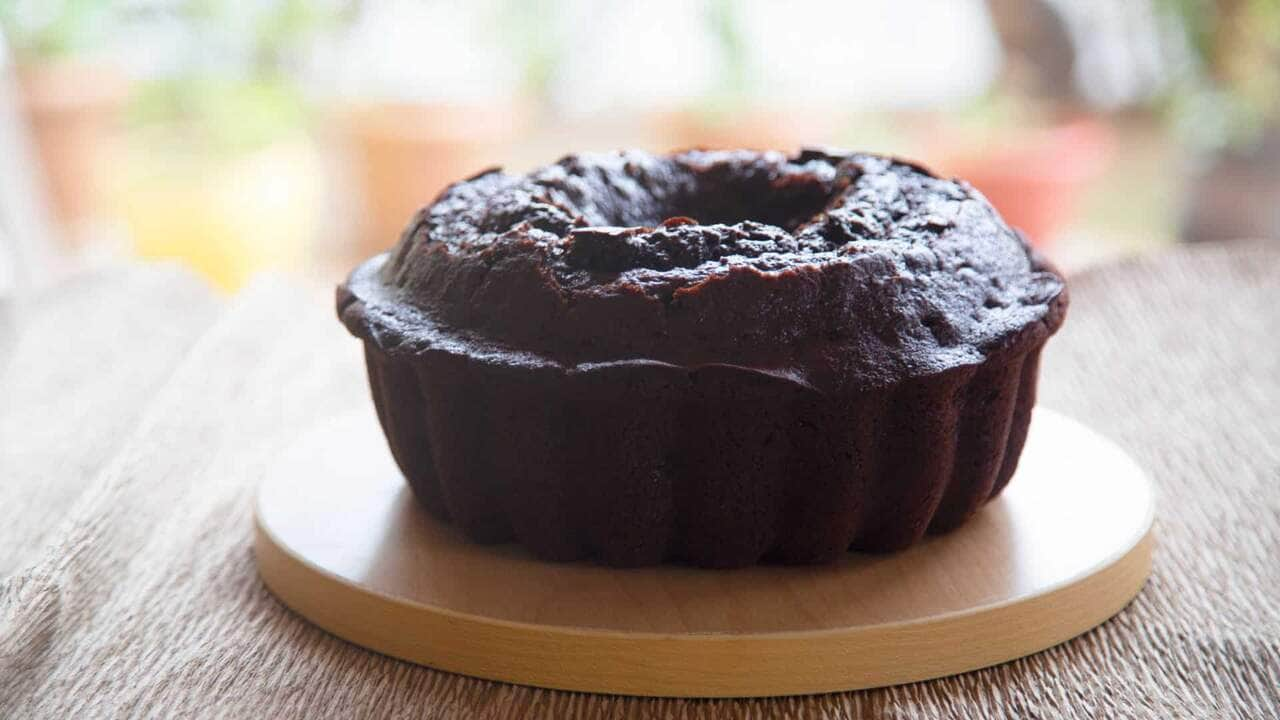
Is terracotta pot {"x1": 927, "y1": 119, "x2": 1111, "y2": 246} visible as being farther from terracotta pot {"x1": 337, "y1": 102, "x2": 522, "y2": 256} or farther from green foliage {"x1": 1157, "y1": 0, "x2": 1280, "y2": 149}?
terracotta pot {"x1": 337, "y1": 102, "x2": 522, "y2": 256}

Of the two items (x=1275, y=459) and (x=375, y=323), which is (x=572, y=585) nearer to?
(x=375, y=323)

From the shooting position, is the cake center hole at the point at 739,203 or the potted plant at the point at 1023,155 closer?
the cake center hole at the point at 739,203

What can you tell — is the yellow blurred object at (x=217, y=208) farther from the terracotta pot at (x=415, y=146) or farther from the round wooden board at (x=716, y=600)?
the round wooden board at (x=716, y=600)

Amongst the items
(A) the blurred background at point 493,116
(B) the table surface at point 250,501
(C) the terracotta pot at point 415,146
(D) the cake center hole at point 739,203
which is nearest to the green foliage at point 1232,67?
(A) the blurred background at point 493,116

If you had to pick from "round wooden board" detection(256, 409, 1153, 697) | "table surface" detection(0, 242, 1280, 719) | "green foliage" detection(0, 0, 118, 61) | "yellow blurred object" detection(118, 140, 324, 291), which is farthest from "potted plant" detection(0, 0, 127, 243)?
"round wooden board" detection(256, 409, 1153, 697)

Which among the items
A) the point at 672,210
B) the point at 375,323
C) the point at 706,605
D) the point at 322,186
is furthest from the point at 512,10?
the point at 706,605
